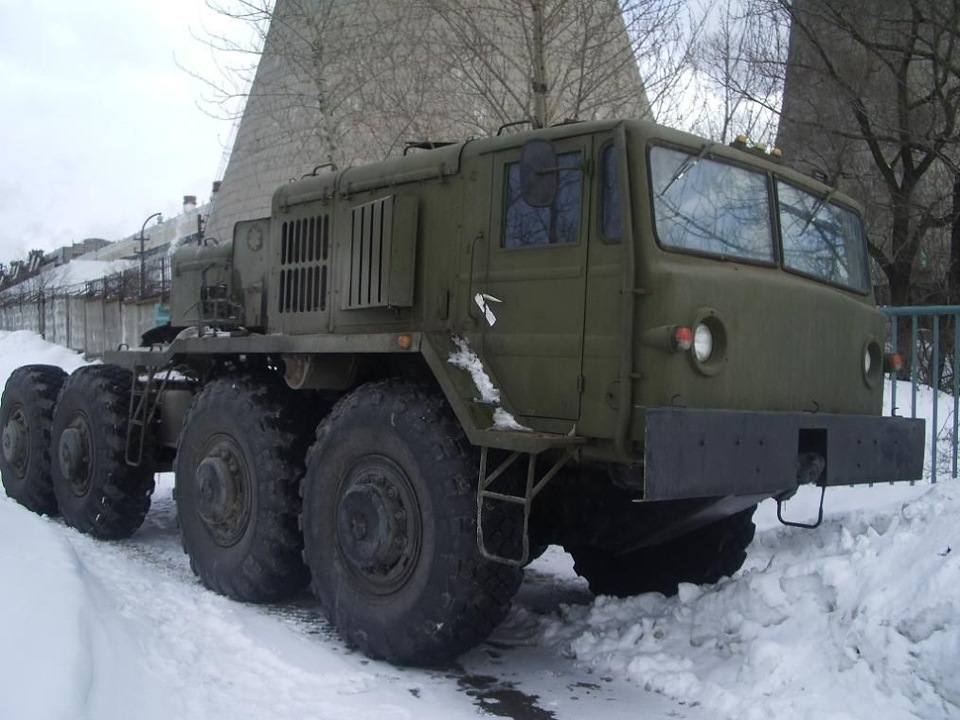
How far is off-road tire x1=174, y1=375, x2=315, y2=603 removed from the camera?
19.6 feet

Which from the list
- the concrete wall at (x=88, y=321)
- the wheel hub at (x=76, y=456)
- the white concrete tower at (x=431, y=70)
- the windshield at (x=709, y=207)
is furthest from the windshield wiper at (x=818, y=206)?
the concrete wall at (x=88, y=321)

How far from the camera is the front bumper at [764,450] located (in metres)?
4.13

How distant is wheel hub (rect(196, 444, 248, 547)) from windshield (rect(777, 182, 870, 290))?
3584 millimetres

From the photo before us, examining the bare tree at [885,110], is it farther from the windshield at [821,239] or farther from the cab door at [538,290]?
the cab door at [538,290]

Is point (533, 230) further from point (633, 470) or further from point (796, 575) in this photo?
point (796, 575)

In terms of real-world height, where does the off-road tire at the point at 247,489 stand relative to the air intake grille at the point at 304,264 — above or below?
below

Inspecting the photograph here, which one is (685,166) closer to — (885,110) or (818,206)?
(818,206)

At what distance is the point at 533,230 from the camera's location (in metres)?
4.95

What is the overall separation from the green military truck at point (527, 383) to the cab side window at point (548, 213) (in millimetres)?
14

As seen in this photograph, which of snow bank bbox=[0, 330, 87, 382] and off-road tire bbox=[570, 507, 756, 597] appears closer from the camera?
off-road tire bbox=[570, 507, 756, 597]

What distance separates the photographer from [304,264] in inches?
258

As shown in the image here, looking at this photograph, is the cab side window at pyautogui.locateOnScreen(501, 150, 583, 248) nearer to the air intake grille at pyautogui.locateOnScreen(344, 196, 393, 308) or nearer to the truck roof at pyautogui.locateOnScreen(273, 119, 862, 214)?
the truck roof at pyautogui.locateOnScreen(273, 119, 862, 214)

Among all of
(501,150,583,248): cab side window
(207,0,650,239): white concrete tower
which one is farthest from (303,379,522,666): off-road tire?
(207,0,650,239): white concrete tower

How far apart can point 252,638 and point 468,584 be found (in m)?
1.37
